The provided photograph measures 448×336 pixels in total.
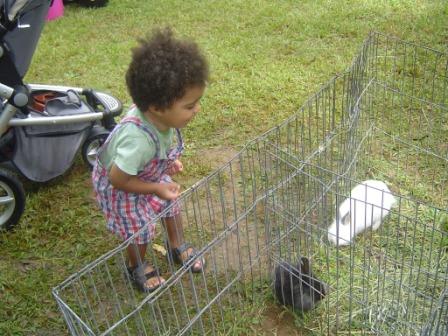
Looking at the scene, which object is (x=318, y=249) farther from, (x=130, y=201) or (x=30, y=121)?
(x=30, y=121)

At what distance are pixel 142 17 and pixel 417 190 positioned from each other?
3.46m

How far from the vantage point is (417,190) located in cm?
242

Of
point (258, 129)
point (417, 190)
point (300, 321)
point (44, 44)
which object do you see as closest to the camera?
point (300, 321)

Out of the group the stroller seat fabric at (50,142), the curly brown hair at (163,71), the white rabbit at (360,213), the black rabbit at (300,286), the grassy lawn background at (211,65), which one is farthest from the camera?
the stroller seat fabric at (50,142)

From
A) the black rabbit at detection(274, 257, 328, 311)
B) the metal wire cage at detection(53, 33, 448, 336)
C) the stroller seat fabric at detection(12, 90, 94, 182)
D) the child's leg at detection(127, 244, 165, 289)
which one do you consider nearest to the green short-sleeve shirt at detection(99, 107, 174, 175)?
the metal wire cage at detection(53, 33, 448, 336)

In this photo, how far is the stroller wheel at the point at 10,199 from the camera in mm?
2186

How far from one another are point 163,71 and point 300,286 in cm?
83

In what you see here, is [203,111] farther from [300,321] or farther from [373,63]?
[300,321]

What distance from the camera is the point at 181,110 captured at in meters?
1.61

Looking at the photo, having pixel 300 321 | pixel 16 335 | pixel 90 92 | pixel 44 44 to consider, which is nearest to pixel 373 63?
pixel 90 92

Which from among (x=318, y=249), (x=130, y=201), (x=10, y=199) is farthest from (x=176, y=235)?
(x=10, y=199)

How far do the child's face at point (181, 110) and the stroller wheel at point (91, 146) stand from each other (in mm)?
996

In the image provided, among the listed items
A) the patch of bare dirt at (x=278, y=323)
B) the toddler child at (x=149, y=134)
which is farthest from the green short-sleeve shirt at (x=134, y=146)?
the patch of bare dirt at (x=278, y=323)

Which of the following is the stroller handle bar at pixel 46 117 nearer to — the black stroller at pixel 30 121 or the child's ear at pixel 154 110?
the black stroller at pixel 30 121
